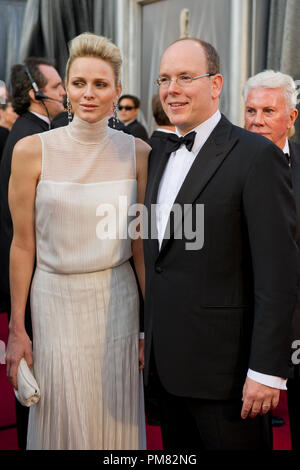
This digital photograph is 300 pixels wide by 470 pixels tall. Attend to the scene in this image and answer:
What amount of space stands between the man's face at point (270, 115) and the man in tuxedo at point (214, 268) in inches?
23.6

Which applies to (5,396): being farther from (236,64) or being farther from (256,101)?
(236,64)

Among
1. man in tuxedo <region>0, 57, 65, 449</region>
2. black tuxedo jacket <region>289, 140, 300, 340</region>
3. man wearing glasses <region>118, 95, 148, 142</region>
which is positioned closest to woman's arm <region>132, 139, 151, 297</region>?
black tuxedo jacket <region>289, 140, 300, 340</region>

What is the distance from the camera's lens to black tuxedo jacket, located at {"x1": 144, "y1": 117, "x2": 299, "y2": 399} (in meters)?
1.51

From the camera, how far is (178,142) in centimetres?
171

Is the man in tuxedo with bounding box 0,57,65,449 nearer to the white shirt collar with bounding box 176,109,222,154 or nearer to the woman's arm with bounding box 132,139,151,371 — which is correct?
the woman's arm with bounding box 132,139,151,371

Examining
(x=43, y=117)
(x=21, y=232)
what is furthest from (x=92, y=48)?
(x=43, y=117)

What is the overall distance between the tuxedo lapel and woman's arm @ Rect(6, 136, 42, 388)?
0.50 metres

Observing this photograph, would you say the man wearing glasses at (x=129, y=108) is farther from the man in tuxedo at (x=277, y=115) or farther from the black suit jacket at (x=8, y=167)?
the man in tuxedo at (x=277, y=115)

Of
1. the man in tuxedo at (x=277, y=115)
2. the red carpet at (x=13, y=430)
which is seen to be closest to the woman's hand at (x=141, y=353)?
the man in tuxedo at (x=277, y=115)
